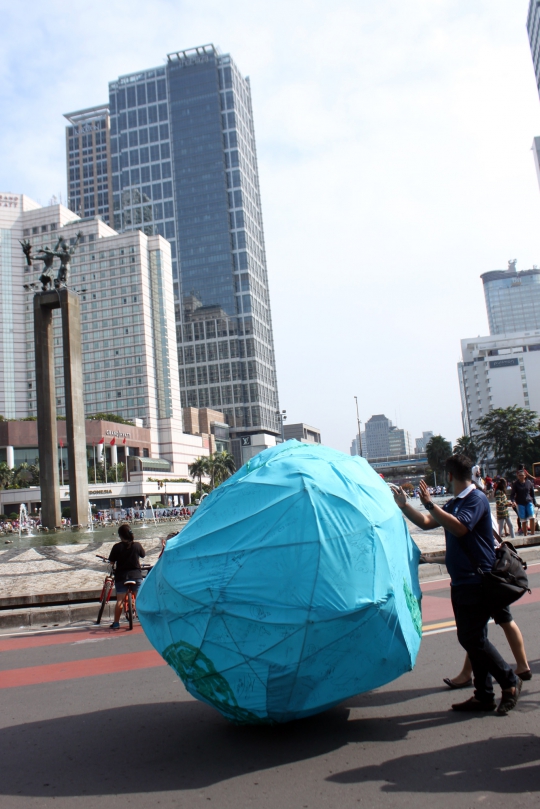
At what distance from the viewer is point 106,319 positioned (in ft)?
375

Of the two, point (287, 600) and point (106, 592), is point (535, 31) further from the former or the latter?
point (287, 600)

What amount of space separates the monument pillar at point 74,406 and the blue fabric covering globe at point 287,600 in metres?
36.9

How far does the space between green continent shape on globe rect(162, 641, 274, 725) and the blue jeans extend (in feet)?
5.28

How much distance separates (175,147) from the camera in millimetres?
148000

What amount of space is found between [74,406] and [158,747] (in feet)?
124

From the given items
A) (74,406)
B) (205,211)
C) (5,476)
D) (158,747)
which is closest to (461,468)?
(158,747)

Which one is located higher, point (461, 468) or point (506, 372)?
point (506, 372)

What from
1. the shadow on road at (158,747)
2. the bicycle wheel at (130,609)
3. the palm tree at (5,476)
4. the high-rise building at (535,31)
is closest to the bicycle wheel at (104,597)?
the bicycle wheel at (130,609)

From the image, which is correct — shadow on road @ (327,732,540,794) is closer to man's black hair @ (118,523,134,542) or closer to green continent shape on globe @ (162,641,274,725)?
green continent shape on globe @ (162,641,274,725)

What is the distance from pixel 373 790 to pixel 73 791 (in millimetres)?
1782

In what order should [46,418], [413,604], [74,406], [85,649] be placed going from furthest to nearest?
[74,406], [46,418], [85,649], [413,604]

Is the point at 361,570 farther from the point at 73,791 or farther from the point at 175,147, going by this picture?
the point at 175,147

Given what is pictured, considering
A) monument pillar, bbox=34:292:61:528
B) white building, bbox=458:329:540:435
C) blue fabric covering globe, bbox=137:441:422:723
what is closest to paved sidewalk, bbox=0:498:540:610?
blue fabric covering globe, bbox=137:441:422:723

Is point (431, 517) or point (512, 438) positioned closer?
point (431, 517)
